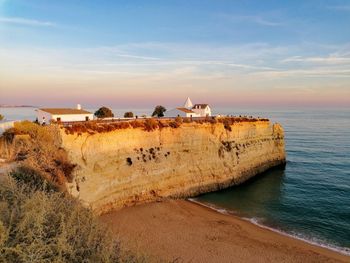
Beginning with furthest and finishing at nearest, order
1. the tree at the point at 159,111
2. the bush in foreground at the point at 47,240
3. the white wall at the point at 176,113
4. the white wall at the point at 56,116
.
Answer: the tree at the point at 159,111
the white wall at the point at 176,113
the white wall at the point at 56,116
the bush in foreground at the point at 47,240

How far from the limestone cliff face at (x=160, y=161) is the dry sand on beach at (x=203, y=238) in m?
2.31

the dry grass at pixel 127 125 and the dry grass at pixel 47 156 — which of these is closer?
the dry grass at pixel 47 156

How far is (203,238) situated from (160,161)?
35.2 feet

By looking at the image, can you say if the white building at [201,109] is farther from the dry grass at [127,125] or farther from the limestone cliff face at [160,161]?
the dry grass at [127,125]

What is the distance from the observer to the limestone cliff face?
2427cm

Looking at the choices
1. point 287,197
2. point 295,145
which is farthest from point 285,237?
point 295,145

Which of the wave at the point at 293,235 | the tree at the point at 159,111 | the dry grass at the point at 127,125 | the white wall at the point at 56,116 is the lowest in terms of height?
the wave at the point at 293,235

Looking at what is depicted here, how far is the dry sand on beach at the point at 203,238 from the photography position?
1870 cm

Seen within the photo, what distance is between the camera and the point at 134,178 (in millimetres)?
27828

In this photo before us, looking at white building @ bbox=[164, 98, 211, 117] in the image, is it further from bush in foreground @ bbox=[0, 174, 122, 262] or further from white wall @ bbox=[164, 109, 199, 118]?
bush in foreground @ bbox=[0, 174, 122, 262]

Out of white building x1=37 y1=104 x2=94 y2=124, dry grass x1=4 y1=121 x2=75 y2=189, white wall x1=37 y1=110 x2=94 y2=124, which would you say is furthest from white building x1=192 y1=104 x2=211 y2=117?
dry grass x1=4 y1=121 x2=75 y2=189

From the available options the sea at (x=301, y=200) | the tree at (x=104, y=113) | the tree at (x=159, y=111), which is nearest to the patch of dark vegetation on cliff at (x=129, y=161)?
the sea at (x=301, y=200)

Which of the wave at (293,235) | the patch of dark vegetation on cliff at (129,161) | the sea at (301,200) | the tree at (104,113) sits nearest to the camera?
the wave at (293,235)

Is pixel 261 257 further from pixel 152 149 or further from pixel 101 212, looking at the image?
pixel 152 149
